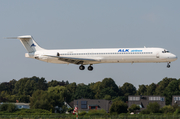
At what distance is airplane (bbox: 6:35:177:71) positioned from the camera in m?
60.4

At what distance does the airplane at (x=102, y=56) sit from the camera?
60375mm

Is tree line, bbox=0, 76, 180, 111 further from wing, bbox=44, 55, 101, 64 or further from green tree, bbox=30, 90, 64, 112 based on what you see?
wing, bbox=44, 55, 101, 64

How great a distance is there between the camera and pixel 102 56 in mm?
62031

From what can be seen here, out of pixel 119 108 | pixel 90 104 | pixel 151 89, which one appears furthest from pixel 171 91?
pixel 119 108

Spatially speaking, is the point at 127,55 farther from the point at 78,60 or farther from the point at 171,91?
the point at 171,91

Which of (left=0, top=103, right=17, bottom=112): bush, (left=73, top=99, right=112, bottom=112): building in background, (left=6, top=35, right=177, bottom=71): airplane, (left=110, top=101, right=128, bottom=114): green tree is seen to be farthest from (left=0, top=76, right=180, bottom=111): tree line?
(left=6, top=35, right=177, bottom=71): airplane

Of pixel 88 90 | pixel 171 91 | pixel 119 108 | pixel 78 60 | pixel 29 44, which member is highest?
pixel 29 44

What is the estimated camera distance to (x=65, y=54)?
65.2 meters

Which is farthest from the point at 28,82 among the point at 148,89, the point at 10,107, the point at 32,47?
the point at 32,47

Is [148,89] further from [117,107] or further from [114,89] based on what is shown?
[117,107]

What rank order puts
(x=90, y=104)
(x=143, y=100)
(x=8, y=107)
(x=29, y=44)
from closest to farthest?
(x=29, y=44), (x=8, y=107), (x=143, y=100), (x=90, y=104)

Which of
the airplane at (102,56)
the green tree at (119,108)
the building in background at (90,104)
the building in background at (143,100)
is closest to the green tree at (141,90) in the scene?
the building in background at (143,100)

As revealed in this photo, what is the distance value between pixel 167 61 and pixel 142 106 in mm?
51032

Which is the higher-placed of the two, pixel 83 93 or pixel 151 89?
pixel 151 89
